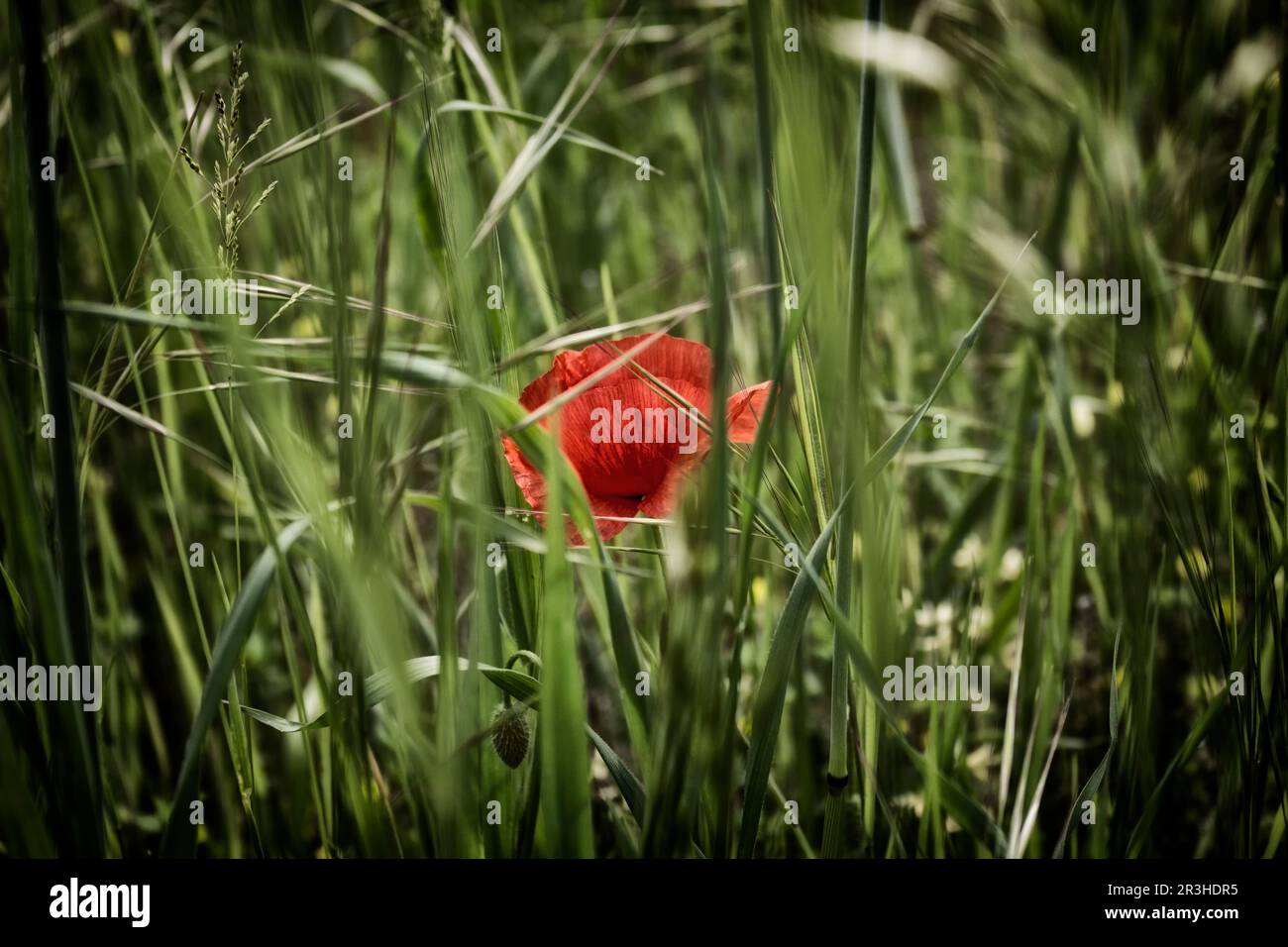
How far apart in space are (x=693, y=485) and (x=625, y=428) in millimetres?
127

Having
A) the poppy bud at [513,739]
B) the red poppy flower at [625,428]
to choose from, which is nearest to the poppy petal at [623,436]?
the red poppy flower at [625,428]

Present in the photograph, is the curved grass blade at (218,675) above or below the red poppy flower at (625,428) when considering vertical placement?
below

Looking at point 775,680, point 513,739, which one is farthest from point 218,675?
point 775,680

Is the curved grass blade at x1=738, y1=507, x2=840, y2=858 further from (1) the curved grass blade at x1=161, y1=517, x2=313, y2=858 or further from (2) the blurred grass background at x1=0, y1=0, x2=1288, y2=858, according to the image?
(1) the curved grass blade at x1=161, y1=517, x2=313, y2=858

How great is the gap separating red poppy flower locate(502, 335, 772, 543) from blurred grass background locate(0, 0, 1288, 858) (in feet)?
0.07

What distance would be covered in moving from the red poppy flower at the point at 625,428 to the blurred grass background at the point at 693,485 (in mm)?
22

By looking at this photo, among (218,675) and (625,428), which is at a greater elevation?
(625,428)

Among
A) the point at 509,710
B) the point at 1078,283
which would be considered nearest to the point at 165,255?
the point at 509,710

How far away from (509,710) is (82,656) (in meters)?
0.23

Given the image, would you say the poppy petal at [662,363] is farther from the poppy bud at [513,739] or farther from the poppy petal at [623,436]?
the poppy bud at [513,739]

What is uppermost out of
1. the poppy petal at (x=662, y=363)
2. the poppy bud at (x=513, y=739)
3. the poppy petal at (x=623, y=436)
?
the poppy petal at (x=662, y=363)

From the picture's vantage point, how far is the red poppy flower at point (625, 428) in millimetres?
418

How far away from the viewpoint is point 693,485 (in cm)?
31

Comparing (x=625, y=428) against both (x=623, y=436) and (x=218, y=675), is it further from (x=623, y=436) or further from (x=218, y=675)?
(x=218, y=675)
